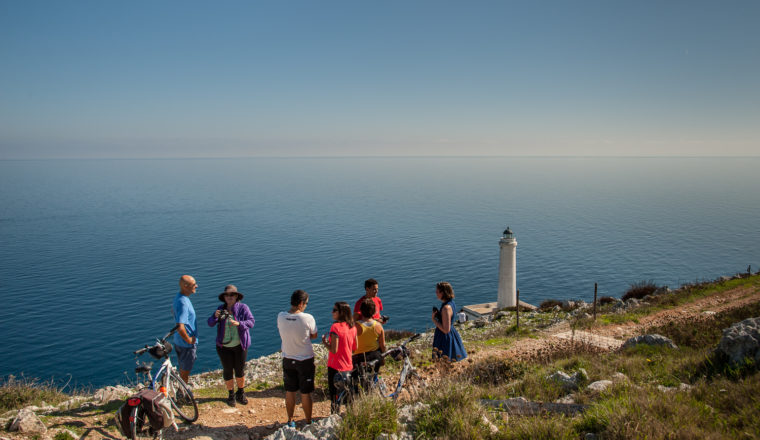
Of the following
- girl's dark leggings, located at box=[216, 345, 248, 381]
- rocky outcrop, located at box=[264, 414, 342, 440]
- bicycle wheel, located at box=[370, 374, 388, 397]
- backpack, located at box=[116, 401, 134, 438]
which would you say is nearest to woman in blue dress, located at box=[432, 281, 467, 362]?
bicycle wheel, located at box=[370, 374, 388, 397]

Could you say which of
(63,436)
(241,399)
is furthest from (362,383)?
(63,436)

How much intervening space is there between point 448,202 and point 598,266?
6978cm

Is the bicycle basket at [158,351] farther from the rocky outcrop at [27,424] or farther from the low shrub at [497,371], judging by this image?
the low shrub at [497,371]

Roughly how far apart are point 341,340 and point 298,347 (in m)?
0.68

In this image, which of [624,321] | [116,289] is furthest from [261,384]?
[116,289]

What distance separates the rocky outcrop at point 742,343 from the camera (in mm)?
6516

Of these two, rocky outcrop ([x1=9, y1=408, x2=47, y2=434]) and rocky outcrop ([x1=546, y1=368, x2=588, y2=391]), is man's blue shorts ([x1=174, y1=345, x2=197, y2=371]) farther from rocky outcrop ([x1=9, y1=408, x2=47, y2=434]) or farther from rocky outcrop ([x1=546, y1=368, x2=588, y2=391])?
rocky outcrop ([x1=546, y1=368, x2=588, y2=391])

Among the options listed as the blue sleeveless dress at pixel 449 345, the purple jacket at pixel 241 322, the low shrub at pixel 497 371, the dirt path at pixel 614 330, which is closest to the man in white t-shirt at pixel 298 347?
the purple jacket at pixel 241 322

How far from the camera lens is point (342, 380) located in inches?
255

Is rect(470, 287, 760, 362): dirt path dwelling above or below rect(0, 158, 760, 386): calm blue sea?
above

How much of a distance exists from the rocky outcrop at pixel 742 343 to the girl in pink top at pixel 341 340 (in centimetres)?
594

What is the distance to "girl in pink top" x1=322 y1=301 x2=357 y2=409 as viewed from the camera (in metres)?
6.32

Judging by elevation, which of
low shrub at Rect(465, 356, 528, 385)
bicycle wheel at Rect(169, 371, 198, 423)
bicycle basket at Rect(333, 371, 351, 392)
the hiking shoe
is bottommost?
the hiking shoe

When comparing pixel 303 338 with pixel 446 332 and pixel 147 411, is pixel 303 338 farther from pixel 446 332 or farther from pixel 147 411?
pixel 446 332
